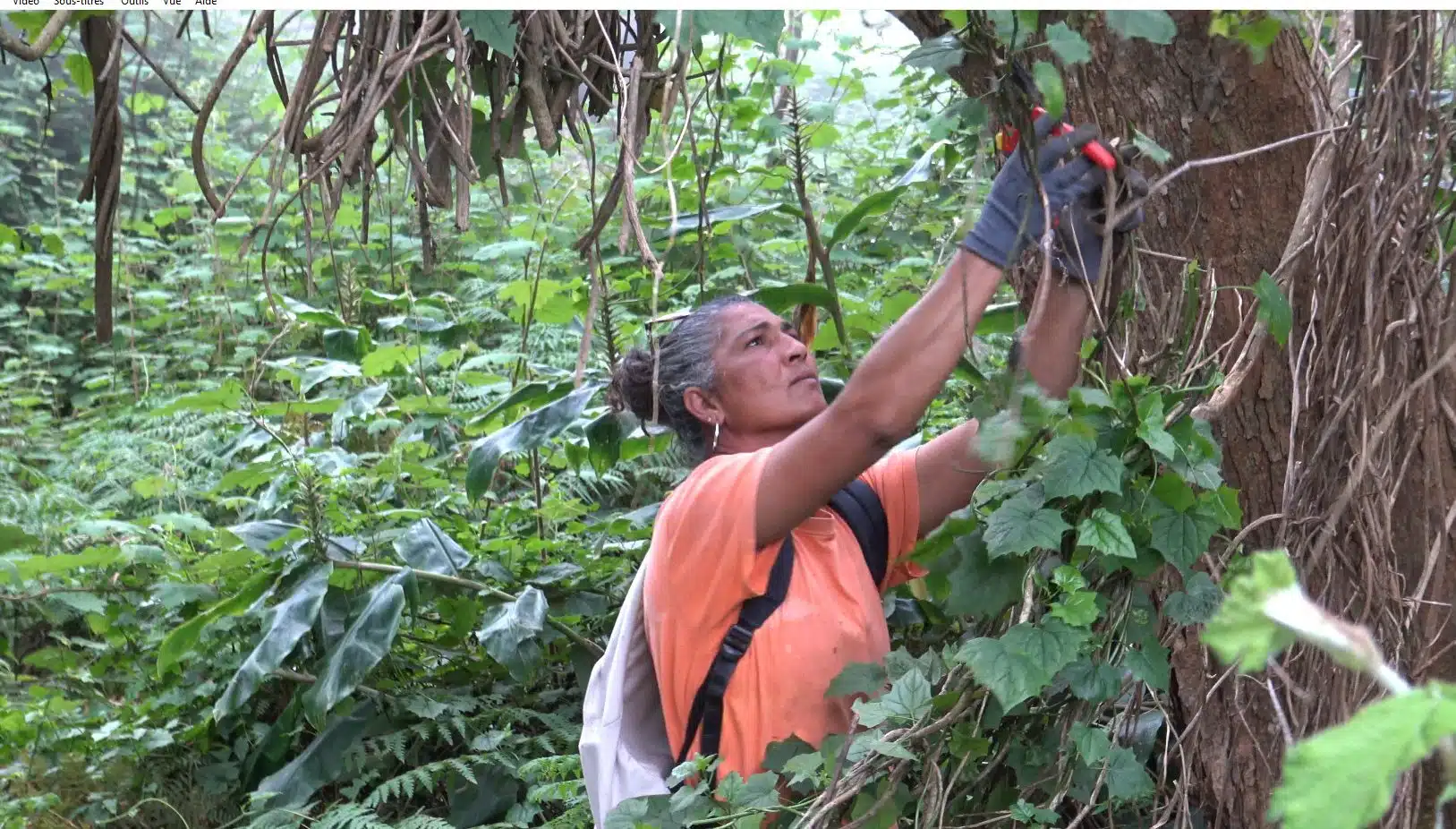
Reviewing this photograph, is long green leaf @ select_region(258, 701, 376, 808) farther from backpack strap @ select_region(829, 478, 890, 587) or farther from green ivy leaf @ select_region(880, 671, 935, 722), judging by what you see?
green ivy leaf @ select_region(880, 671, 935, 722)

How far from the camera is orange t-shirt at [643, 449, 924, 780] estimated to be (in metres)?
1.97

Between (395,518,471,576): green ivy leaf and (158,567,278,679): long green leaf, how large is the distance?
0.33m

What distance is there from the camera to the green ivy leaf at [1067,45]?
118 cm

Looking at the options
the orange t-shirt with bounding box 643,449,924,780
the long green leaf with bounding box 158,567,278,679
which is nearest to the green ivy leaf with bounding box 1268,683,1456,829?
the orange t-shirt with bounding box 643,449,924,780

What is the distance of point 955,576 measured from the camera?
1499mm

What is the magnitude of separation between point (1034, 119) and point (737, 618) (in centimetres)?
94

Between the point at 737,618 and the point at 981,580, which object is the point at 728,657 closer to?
the point at 737,618

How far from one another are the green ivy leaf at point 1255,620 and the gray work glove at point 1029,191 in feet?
3.17

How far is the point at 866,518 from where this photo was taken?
2227 mm

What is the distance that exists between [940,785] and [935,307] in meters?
0.63

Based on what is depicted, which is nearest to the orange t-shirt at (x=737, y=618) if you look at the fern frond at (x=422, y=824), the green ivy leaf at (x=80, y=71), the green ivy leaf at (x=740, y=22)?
the green ivy leaf at (x=740, y=22)

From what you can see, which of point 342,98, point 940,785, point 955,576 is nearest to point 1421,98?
point 955,576

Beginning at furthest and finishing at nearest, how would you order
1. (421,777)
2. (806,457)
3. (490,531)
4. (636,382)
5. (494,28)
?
(490,531), (421,777), (636,382), (806,457), (494,28)

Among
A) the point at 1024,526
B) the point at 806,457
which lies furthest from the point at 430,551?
the point at 1024,526
